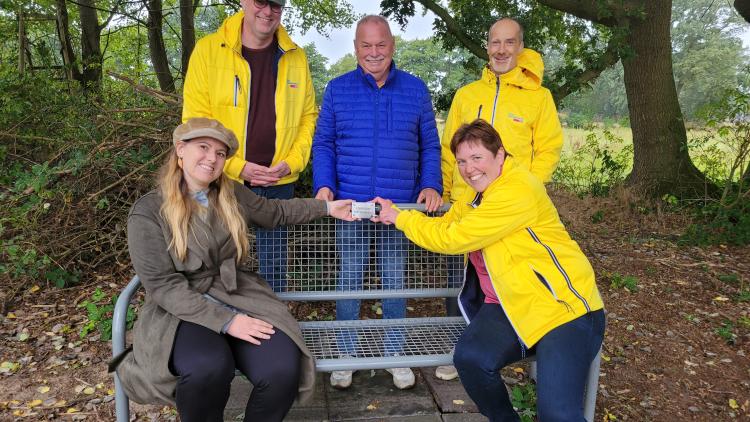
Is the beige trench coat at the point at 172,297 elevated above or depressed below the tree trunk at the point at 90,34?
below

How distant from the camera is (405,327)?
9.38 ft

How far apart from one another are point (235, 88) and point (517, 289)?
1775mm

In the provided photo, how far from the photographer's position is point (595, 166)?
863 cm

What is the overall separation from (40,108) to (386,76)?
4.13 m

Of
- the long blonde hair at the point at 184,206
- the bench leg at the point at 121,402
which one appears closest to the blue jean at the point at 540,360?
the long blonde hair at the point at 184,206

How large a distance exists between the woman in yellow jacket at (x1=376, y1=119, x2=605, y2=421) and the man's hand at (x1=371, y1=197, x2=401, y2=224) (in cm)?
20

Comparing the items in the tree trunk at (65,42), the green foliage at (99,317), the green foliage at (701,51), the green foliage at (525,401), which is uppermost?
the green foliage at (701,51)

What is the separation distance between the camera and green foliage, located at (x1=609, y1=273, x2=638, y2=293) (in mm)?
4770

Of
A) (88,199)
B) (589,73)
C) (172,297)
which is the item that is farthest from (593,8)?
(172,297)

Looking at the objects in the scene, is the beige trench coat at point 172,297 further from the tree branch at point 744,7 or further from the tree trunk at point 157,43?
the tree branch at point 744,7

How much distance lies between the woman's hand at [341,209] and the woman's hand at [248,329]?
2.37 ft

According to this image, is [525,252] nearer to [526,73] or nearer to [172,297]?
[526,73]

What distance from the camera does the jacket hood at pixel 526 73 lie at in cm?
301

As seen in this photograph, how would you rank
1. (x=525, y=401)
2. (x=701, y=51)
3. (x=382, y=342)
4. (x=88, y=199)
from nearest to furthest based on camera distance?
(x=382, y=342), (x=525, y=401), (x=88, y=199), (x=701, y=51)
